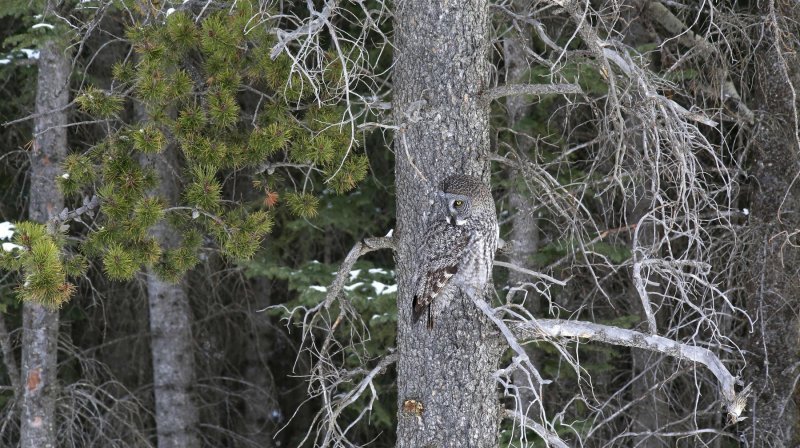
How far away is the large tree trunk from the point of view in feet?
24.4

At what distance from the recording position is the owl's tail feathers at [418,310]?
5.62 m

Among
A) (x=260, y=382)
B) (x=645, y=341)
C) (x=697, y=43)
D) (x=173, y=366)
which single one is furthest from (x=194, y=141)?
(x=260, y=382)

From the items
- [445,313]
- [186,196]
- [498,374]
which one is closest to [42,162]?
[186,196]

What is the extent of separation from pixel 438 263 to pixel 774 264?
318 centimetres

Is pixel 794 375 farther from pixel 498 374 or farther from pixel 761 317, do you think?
pixel 498 374

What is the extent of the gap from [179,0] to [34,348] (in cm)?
364

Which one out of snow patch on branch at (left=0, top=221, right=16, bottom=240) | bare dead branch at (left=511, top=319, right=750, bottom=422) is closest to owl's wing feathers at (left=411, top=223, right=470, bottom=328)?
bare dead branch at (left=511, top=319, right=750, bottom=422)

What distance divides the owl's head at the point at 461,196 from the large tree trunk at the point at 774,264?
9.47 ft

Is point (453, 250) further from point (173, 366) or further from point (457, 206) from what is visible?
point (173, 366)

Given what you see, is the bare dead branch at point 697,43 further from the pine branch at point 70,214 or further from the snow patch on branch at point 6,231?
the snow patch on branch at point 6,231

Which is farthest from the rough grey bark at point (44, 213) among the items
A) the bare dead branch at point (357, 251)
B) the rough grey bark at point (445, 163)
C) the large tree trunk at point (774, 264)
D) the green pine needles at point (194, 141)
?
the large tree trunk at point (774, 264)

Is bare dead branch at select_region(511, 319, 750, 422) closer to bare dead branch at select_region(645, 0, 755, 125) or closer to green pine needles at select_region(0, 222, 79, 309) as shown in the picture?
bare dead branch at select_region(645, 0, 755, 125)

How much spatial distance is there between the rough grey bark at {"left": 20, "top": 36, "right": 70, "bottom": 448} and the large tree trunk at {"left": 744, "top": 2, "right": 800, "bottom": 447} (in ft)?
17.7

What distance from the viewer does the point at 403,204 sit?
5.80m
